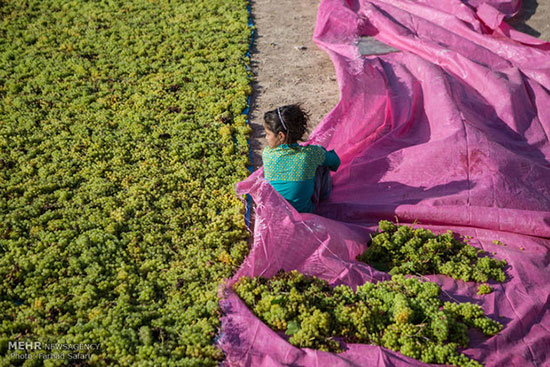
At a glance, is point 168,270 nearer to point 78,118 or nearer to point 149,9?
point 78,118

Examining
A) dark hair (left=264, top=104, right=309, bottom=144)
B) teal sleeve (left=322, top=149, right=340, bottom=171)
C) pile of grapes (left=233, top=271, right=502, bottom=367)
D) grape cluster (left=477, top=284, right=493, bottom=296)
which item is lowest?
grape cluster (left=477, top=284, right=493, bottom=296)

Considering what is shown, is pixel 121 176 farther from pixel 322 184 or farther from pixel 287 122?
pixel 322 184

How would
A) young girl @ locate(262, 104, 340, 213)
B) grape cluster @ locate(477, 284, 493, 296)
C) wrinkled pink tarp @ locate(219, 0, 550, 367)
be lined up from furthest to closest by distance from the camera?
young girl @ locate(262, 104, 340, 213)
grape cluster @ locate(477, 284, 493, 296)
wrinkled pink tarp @ locate(219, 0, 550, 367)

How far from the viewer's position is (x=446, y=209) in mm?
4363

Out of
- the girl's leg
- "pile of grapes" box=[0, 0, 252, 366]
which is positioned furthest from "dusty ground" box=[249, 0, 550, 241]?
the girl's leg

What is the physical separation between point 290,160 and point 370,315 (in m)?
1.56

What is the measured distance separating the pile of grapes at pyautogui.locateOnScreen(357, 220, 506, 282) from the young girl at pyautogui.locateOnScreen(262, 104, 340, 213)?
746 mm

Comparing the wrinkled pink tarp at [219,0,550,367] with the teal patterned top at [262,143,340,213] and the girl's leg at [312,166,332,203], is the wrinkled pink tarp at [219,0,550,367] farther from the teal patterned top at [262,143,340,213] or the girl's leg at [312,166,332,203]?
the teal patterned top at [262,143,340,213]

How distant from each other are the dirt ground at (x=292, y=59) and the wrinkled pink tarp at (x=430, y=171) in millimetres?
449

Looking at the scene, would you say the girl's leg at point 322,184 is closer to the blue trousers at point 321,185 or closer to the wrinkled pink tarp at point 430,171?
the blue trousers at point 321,185

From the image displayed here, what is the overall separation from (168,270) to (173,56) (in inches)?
162

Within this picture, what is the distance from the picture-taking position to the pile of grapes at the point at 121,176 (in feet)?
11.8

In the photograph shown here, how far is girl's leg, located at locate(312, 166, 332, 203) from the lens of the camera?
459 cm

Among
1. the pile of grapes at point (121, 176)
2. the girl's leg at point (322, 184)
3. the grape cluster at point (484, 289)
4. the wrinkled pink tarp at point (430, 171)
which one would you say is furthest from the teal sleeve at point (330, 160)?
the grape cluster at point (484, 289)
